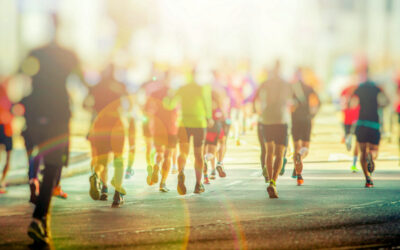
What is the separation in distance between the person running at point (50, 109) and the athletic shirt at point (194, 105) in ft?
12.1

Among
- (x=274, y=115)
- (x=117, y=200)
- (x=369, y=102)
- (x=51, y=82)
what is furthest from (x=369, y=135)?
(x=51, y=82)

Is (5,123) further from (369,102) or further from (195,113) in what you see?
(369,102)

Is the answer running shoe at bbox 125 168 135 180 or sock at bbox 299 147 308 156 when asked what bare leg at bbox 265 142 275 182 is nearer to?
sock at bbox 299 147 308 156

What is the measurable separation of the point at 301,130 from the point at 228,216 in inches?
156

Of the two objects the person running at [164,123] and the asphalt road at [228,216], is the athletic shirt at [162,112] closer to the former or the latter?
the person running at [164,123]

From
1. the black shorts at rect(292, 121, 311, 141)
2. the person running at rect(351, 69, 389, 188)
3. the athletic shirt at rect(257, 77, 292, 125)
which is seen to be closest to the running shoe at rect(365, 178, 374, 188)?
the person running at rect(351, 69, 389, 188)

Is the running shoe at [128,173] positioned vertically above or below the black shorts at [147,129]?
below

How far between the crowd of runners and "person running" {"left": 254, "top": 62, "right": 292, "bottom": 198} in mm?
14

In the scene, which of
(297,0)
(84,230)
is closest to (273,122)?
(84,230)

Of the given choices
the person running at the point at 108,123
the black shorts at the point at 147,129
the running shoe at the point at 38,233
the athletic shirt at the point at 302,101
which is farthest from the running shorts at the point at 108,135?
the athletic shirt at the point at 302,101

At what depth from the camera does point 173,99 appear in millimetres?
11094

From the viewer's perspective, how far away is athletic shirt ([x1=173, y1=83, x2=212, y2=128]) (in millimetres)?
10883

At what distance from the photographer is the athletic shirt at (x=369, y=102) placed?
37.9ft

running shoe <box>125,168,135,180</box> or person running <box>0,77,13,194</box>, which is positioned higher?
person running <box>0,77,13,194</box>
